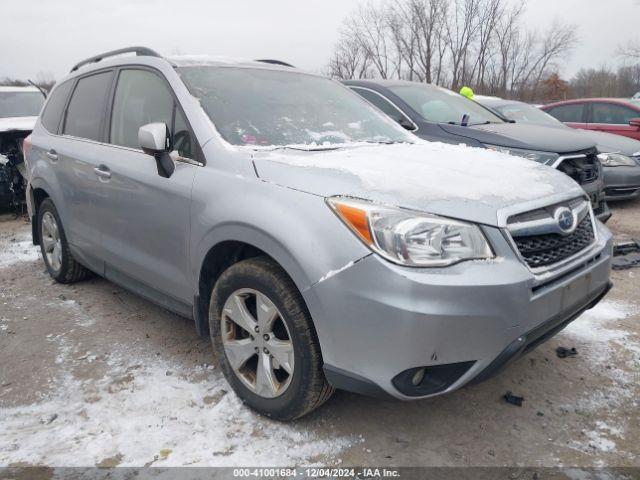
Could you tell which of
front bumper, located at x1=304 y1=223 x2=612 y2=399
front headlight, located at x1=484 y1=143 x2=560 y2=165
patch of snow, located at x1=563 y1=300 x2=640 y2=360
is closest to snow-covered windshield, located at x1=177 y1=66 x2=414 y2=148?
front bumper, located at x1=304 y1=223 x2=612 y2=399

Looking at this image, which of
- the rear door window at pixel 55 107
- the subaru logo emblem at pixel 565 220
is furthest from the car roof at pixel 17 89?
the subaru logo emblem at pixel 565 220

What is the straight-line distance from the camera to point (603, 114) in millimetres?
9219

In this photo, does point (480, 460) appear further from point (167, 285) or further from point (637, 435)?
point (167, 285)

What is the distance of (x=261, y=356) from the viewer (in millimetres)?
2457

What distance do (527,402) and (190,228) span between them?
6.35 feet

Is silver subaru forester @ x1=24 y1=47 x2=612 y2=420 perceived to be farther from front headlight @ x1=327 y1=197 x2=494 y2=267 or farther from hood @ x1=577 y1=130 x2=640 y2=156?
hood @ x1=577 y1=130 x2=640 y2=156

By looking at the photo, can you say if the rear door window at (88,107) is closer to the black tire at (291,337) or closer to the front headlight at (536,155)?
the black tire at (291,337)

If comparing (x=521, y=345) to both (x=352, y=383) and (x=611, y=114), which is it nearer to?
(x=352, y=383)

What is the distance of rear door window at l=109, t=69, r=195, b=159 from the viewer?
9.38 feet

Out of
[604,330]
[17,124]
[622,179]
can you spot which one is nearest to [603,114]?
[622,179]

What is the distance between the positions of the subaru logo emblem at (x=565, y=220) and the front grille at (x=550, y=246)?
1.2 inches

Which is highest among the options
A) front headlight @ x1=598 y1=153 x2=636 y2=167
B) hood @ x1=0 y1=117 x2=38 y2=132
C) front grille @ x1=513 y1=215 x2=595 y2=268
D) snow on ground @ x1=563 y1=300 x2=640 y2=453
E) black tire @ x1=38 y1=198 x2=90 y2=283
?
hood @ x1=0 y1=117 x2=38 y2=132

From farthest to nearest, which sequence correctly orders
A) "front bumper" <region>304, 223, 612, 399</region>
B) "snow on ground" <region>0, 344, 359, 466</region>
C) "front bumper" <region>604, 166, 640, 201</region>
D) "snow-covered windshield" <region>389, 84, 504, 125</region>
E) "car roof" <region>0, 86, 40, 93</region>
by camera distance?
"car roof" <region>0, 86, 40, 93</region>, "front bumper" <region>604, 166, 640, 201</region>, "snow-covered windshield" <region>389, 84, 504, 125</region>, "snow on ground" <region>0, 344, 359, 466</region>, "front bumper" <region>304, 223, 612, 399</region>

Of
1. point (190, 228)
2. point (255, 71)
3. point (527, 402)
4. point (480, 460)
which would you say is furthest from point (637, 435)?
point (255, 71)
